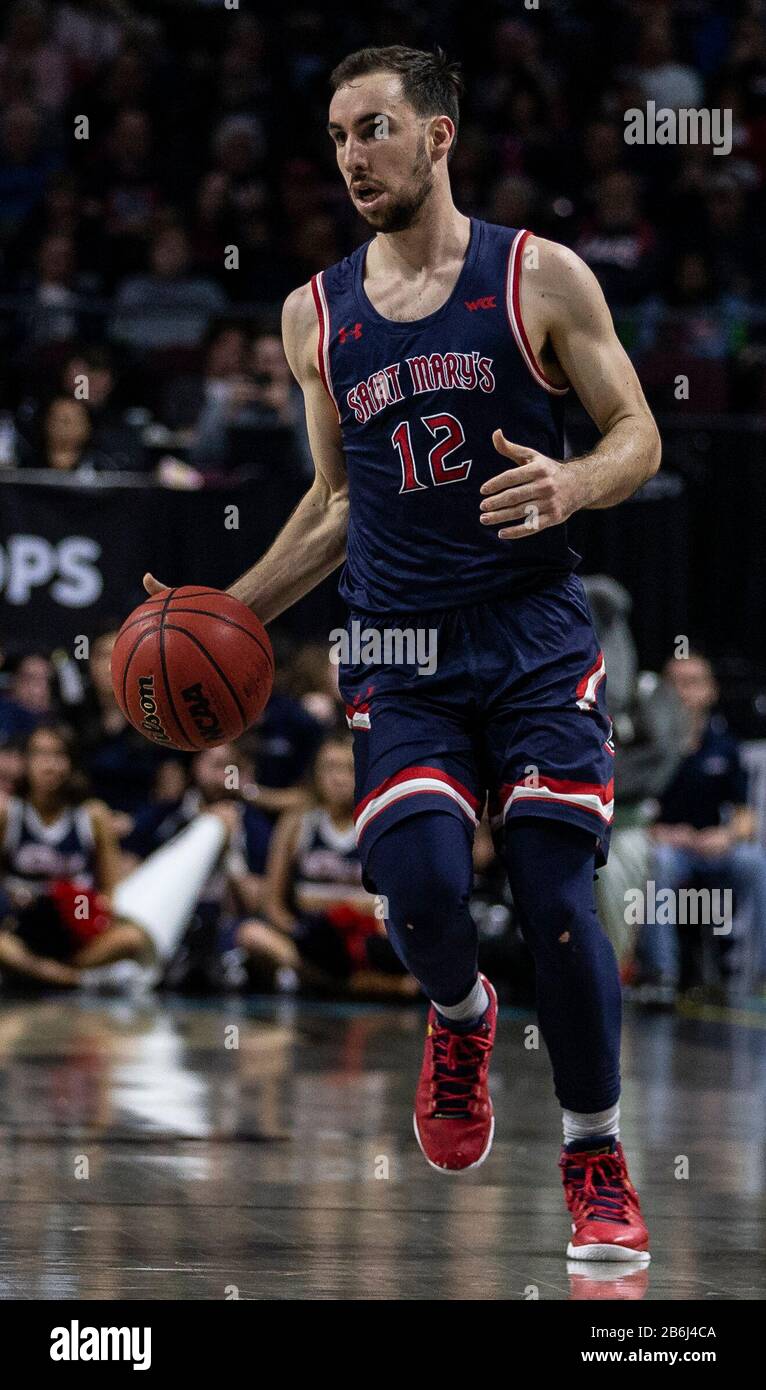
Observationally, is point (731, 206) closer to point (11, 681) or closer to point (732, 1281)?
point (11, 681)

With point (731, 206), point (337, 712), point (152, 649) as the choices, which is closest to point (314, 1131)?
point (152, 649)

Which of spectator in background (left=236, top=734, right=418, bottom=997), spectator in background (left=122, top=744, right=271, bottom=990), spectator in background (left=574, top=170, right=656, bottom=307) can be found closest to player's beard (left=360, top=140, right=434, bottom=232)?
spectator in background (left=236, top=734, right=418, bottom=997)

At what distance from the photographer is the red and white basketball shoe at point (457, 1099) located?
4727 millimetres

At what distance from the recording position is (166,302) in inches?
492

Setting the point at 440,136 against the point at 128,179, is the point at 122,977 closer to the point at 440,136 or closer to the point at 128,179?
the point at 128,179

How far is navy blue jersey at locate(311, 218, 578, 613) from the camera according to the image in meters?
4.45

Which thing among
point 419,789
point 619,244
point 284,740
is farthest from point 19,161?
point 419,789

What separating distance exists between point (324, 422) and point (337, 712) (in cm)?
609

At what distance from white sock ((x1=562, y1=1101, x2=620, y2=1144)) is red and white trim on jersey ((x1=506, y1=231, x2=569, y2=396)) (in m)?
1.50

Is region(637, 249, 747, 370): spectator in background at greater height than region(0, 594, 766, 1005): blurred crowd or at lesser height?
greater

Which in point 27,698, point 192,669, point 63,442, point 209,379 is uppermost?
point 209,379

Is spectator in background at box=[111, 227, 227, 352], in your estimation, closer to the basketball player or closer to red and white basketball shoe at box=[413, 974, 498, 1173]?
the basketball player

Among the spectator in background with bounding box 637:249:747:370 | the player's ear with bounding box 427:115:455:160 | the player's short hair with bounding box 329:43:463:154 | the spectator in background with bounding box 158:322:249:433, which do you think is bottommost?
the player's ear with bounding box 427:115:455:160

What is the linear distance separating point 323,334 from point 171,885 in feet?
19.2
